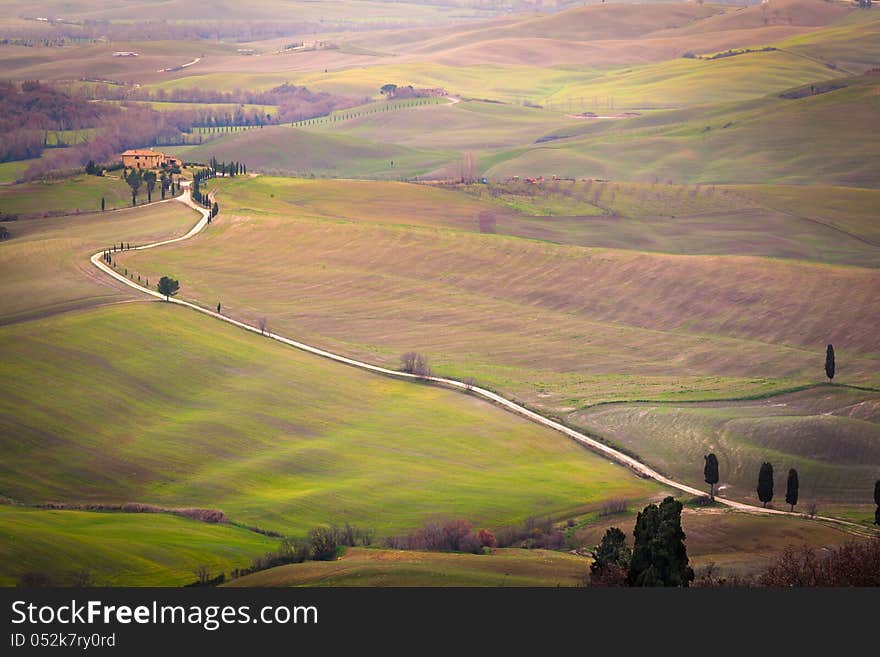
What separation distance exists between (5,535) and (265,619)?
19.3 m

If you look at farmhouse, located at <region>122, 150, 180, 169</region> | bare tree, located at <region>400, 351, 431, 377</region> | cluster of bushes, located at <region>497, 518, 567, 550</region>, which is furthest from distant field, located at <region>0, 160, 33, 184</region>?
cluster of bushes, located at <region>497, 518, 567, 550</region>

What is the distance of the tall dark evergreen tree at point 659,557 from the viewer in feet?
137

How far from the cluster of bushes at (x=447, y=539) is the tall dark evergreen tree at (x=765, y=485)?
1362cm

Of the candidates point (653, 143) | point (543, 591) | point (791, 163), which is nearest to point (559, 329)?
point (543, 591)

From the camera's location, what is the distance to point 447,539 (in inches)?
2026

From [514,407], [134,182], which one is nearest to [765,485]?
[514,407]

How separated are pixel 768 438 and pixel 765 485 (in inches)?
329

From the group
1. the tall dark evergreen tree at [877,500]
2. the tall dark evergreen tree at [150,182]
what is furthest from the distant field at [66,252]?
the tall dark evergreen tree at [877,500]

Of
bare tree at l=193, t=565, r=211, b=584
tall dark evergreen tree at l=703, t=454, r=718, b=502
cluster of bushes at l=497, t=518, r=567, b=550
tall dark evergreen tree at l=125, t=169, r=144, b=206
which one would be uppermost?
tall dark evergreen tree at l=125, t=169, r=144, b=206

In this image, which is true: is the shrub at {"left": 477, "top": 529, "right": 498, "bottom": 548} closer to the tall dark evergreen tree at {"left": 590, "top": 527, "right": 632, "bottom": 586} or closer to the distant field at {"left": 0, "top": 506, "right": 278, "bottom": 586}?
the tall dark evergreen tree at {"left": 590, "top": 527, "right": 632, "bottom": 586}

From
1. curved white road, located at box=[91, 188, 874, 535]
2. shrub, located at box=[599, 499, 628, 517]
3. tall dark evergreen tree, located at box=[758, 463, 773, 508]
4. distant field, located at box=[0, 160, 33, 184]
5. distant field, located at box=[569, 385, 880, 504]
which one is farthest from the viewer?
distant field, located at box=[0, 160, 33, 184]

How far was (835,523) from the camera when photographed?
54.6 meters

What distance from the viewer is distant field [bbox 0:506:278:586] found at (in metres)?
44.6

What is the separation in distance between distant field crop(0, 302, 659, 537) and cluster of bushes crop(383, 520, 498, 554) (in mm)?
1916
